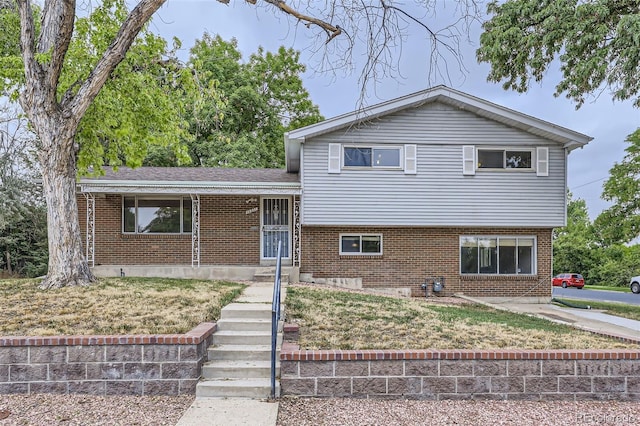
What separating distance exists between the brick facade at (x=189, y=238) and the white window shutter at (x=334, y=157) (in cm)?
274

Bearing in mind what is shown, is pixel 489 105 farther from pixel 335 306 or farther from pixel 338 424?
pixel 338 424

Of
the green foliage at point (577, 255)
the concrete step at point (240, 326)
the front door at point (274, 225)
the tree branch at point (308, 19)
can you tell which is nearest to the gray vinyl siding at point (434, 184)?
the front door at point (274, 225)

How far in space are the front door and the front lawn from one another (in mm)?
4694

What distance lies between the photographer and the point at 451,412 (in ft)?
13.8

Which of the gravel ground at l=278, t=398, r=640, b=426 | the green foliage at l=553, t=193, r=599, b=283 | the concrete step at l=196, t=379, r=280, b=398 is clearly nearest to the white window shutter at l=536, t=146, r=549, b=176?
the gravel ground at l=278, t=398, r=640, b=426

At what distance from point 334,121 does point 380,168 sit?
6.36 ft

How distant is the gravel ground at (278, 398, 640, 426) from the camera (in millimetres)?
3973

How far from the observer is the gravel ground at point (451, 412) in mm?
3973

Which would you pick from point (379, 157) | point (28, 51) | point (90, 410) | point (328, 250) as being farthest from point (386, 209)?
point (90, 410)

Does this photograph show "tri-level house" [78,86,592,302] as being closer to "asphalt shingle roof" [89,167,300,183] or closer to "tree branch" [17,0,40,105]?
"asphalt shingle roof" [89,167,300,183]

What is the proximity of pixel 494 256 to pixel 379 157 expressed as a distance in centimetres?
474

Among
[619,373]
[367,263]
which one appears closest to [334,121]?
[367,263]

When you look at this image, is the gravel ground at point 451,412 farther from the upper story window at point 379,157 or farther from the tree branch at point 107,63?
the upper story window at point 379,157

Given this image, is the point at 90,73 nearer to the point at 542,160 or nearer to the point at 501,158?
the point at 501,158
